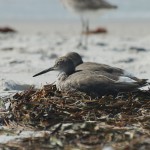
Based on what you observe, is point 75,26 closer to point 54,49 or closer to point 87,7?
point 87,7

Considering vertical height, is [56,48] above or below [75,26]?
above

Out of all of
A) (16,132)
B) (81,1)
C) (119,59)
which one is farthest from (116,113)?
(81,1)

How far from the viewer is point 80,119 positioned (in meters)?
4.89

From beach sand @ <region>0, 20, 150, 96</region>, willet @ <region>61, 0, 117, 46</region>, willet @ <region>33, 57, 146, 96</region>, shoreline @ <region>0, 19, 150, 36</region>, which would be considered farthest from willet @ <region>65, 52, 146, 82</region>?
shoreline @ <region>0, 19, 150, 36</region>

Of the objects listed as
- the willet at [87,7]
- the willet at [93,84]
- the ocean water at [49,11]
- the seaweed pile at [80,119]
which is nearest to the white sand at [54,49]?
the seaweed pile at [80,119]

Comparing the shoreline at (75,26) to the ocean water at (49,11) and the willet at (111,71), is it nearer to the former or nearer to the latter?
the ocean water at (49,11)

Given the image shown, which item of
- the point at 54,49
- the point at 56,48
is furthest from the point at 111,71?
the point at 56,48

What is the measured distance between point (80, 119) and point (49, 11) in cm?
1243

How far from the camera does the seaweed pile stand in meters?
4.30

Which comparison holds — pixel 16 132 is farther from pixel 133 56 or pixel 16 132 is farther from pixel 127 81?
pixel 133 56

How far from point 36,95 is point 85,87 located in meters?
0.49

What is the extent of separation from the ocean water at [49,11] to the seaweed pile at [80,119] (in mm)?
10837

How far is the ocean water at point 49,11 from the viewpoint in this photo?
16422mm

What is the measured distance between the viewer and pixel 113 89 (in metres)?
5.52
